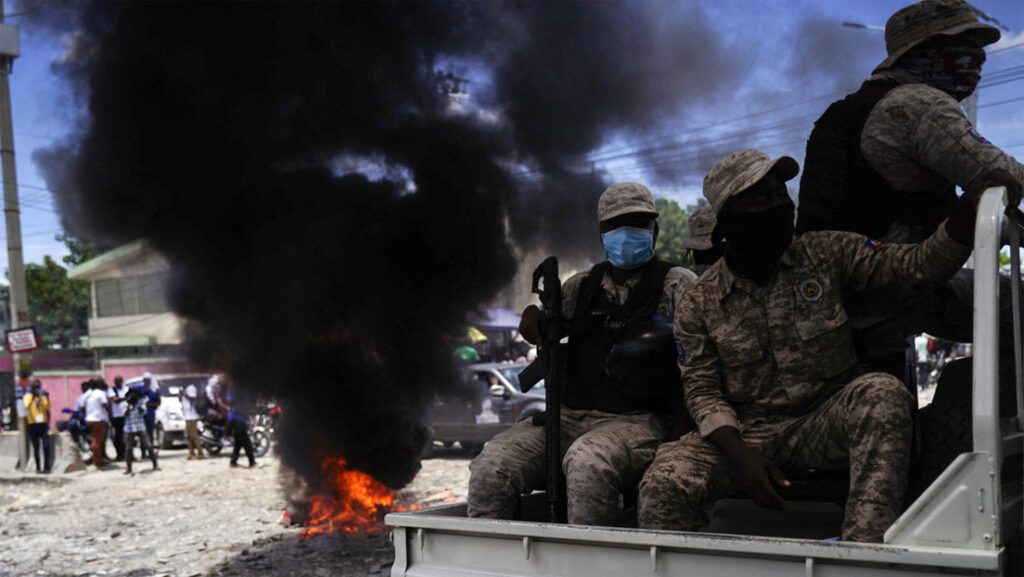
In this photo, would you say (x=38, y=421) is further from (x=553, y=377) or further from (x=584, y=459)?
(x=584, y=459)

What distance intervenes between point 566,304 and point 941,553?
1.86 m

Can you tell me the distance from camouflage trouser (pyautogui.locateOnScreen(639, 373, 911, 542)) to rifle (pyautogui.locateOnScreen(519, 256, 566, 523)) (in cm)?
43

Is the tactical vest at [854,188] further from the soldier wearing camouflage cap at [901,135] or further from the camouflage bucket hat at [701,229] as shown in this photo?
the camouflage bucket hat at [701,229]

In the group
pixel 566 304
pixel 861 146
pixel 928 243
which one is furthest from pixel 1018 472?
pixel 566 304

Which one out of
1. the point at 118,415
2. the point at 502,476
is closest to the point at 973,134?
the point at 502,476

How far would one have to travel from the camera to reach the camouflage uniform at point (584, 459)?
112 inches

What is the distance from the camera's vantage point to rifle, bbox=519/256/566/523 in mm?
3035

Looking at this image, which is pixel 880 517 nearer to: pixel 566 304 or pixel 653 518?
pixel 653 518

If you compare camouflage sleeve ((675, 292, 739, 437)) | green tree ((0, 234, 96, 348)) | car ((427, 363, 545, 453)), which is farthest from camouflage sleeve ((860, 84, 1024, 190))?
green tree ((0, 234, 96, 348))

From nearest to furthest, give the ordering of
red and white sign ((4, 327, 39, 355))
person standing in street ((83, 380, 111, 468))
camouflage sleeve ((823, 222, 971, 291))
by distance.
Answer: camouflage sleeve ((823, 222, 971, 291))
red and white sign ((4, 327, 39, 355))
person standing in street ((83, 380, 111, 468))

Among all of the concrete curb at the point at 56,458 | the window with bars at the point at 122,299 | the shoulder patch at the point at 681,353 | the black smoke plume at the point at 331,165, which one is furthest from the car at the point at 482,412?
the window with bars at the point at 122,299

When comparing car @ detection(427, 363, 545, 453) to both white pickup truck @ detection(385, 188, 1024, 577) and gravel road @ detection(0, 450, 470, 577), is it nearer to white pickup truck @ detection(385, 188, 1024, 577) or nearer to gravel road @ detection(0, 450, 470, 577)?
gravel road @ detection(0, 450, 470, 577)

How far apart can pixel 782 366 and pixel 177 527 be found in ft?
28.0

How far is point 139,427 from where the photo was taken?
15602 millimetres
